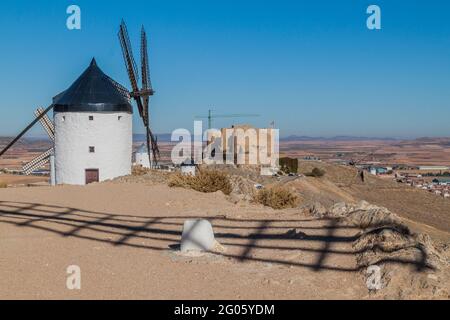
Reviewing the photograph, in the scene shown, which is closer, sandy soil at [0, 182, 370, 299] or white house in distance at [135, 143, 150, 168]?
sandy soil at [0, 182, 370, 299]

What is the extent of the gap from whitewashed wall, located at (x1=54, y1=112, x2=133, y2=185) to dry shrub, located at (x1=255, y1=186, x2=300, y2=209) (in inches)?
405

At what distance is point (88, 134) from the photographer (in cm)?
2189

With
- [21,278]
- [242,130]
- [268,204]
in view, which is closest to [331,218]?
[268,204]

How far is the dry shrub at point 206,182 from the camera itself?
15.8 metres

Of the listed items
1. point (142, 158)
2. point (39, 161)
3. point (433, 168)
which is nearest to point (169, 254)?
point (39, 161)

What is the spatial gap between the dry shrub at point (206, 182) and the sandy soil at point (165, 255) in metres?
2.92

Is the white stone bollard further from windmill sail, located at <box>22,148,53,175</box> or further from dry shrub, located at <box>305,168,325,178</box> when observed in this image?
→ dry shrub, located at <box>305,168,325,178</box>

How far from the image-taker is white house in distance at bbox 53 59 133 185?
21.9 m

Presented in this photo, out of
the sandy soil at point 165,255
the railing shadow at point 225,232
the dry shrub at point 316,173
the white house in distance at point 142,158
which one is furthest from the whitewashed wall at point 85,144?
the dry shrub at point 316,173

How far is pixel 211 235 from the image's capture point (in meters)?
8.08

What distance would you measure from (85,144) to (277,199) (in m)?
11.3

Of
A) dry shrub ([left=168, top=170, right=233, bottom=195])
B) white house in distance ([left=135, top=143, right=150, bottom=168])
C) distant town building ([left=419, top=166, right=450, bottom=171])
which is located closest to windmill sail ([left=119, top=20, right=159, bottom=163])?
white house in distance ([left=135, top=143, right=150, bottom=168])
